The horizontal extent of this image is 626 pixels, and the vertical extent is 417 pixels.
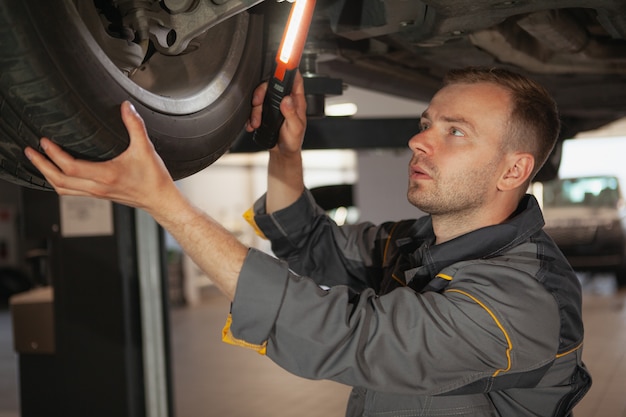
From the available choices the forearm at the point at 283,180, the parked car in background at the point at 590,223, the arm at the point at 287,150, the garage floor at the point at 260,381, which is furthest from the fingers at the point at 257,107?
the parked car in background at the point at 590,223

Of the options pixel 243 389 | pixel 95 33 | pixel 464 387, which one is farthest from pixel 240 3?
pixel 243 389

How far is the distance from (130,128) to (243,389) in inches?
150

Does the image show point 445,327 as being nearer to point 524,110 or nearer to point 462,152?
point 462,152

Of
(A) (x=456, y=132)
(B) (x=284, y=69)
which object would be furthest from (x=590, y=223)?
(B) (x=284, y=69)

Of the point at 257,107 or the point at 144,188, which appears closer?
the point at 144,188

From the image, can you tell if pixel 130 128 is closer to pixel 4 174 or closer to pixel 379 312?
pixel 4 174

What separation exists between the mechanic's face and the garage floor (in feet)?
9.28

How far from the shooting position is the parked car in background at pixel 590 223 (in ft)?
26.6

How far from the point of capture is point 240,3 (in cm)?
116

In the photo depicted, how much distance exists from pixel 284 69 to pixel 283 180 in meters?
0.35

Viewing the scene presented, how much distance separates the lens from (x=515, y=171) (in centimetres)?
134

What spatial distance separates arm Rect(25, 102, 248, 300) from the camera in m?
0.95

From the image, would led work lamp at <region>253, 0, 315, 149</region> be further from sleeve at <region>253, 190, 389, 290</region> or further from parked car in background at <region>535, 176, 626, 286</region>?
parked car in background at <region>535, 176, 626, 286</region>

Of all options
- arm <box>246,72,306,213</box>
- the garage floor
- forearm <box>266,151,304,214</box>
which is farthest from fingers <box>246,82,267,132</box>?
the garage floor
